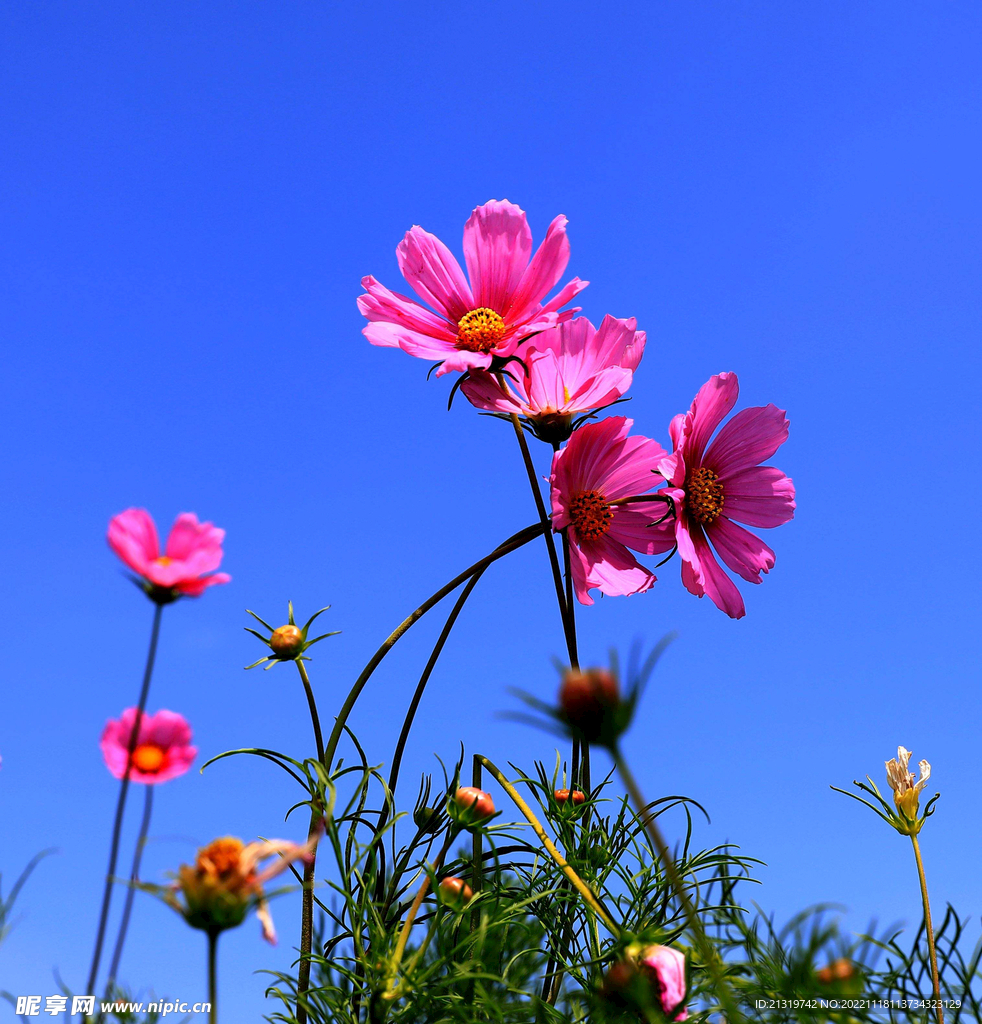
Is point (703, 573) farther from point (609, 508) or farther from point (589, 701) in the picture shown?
point (589, 701)

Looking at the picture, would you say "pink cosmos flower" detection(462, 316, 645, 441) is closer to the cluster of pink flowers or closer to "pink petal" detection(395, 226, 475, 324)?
the cluster of pink flowers

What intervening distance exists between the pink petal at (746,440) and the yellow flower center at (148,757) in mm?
917

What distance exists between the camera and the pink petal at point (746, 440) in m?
1.38

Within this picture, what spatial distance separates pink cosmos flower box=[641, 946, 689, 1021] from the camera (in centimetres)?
71

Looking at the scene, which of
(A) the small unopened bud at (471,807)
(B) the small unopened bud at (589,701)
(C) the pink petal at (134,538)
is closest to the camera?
(B) the small unopened bud at (589,701)

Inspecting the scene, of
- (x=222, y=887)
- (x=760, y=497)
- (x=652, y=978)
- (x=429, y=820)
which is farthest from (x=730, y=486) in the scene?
(x=222, y=887)

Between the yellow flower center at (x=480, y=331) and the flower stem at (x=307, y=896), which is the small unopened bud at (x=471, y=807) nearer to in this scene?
the flower stem at (x=307, y=896)

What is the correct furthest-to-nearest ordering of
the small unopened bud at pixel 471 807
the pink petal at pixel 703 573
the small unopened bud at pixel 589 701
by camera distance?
the pink petal at pixel 703 573
the small unopened bud at pixel 471 807
the small unopened bud at pixel 589 701

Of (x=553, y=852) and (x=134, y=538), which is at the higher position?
(x=134, y=538)

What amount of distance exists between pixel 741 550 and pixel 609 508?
0.79 ft

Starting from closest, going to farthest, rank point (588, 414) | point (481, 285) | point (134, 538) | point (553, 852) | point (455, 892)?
point (134, 538) → point (553, 852) → point (455, 892) → point (588, 414) → point (481, 285)

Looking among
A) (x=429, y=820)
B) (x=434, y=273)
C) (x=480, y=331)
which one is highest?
(x=434, y=273)

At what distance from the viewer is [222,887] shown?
0.55 m

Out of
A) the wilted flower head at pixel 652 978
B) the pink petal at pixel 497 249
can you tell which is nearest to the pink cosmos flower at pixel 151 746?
the wilted flower head at pixel 652 978
